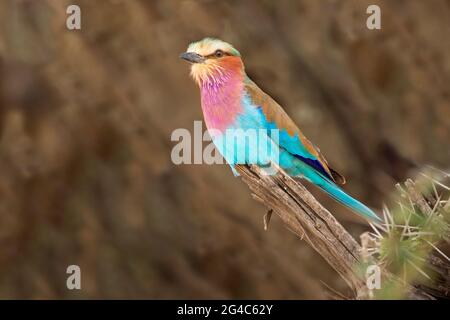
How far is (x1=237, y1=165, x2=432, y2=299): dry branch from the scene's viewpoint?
5.88 feet

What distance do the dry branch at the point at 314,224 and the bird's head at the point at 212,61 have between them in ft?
2.36

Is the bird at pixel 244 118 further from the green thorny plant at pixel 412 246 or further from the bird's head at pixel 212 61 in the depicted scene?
the green thorny plant at pixel 412 246

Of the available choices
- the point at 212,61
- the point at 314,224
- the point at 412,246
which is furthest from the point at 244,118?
the point at 412,246

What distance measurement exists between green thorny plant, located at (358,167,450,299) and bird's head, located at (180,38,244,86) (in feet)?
3.24

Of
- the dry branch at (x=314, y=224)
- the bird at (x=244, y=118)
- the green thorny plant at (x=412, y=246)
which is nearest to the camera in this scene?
the green thorny plant at (x=412, y=246)

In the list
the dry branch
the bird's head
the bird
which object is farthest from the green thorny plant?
the bird's head

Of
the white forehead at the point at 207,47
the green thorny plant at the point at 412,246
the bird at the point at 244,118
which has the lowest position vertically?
the green thorny plant at the point at 412,246

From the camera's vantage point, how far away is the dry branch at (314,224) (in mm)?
1791

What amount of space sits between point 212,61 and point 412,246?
45.4 inches

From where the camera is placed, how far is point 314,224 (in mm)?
1840

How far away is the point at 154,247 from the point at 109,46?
1214 mm

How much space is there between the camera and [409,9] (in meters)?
4.30

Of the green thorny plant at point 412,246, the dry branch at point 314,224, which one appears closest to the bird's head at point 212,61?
the dry branch at point 314,224

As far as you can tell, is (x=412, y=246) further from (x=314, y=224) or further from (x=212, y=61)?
(x=212, y=61)
